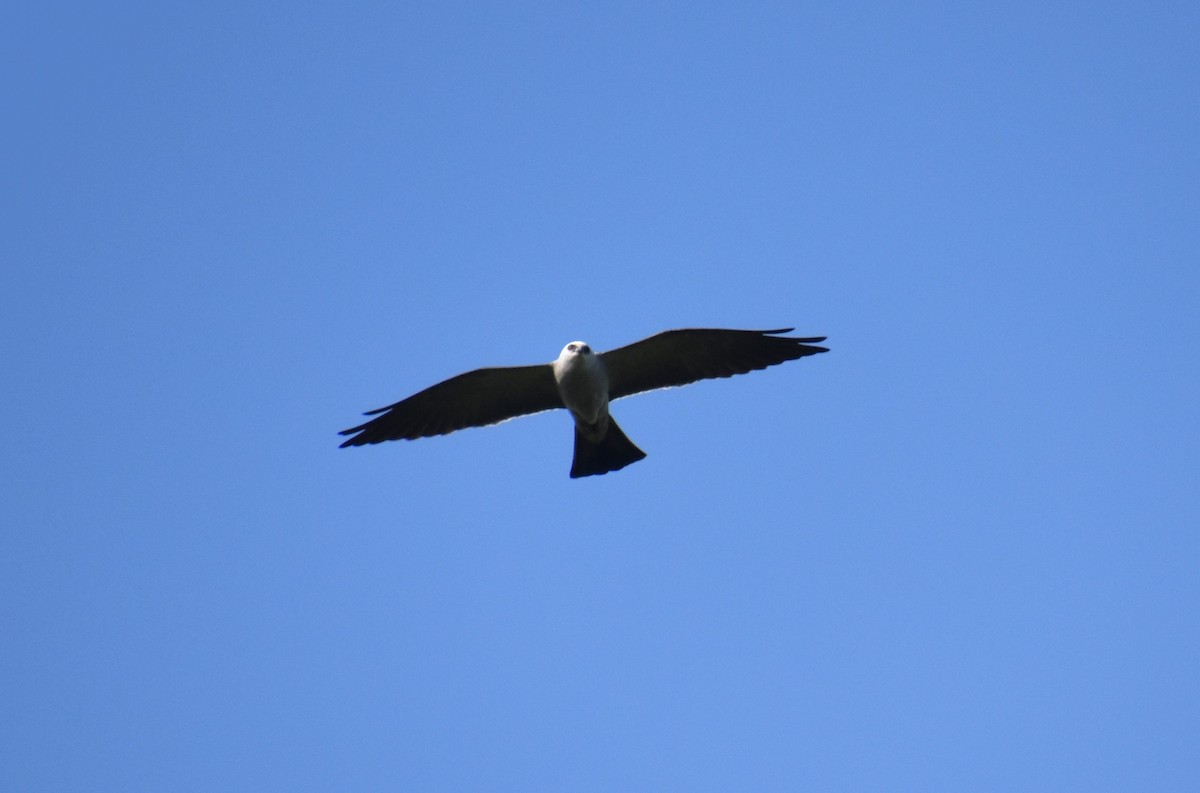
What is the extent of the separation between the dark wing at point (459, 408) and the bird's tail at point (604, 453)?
0.56 meters

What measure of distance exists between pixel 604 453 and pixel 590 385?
89 cm

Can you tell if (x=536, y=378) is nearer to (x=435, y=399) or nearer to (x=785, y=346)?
(x=435, y=399)

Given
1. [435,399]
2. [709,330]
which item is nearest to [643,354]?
[709,330]

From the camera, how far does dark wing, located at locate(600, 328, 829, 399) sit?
15633 mm

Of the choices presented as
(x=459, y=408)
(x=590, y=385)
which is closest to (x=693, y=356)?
(x=590, y=385)

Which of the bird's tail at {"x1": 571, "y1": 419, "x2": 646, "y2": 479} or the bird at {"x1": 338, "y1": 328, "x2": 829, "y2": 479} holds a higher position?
the bird at {"x1": 338, "y1": 328, "x2": 829, "y2": 479}

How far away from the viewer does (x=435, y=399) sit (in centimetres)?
1602

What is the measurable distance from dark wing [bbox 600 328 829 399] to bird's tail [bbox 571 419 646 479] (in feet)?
1.47

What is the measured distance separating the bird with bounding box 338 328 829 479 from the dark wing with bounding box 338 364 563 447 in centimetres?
1

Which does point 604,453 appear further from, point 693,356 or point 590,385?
point 693,356

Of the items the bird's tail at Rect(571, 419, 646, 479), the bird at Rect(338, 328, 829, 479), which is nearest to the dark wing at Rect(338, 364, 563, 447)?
the bird at Rect(338, 328, 829, 479)

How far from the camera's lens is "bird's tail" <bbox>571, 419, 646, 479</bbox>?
15.9 meters

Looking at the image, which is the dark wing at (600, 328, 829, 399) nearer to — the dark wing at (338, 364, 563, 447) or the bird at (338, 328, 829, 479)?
the bird at (338, 328, 829, 479)

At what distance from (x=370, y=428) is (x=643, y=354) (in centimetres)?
305
